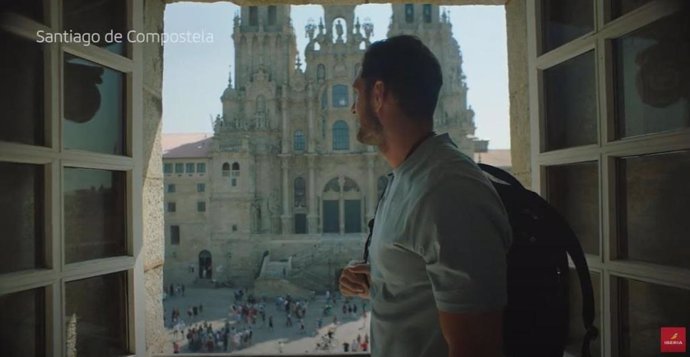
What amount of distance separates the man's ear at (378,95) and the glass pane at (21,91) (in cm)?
109

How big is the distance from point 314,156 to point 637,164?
2906 centimetres

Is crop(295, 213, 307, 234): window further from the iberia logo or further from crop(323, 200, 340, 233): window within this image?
the iberia logo

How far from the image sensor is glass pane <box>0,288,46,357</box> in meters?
1.50

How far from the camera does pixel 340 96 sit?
1218 inches

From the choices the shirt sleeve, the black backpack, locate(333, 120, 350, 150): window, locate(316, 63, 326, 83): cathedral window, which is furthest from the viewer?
locate(316, 63, 326, 83): cathedral window

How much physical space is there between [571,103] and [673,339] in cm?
95

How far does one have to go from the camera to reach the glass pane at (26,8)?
4.83 feet

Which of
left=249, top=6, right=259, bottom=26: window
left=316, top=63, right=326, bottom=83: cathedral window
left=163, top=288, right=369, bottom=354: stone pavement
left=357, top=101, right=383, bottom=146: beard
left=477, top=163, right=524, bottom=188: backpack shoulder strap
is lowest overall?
left=163, top=288, right=369, bottom=354: stone pavement

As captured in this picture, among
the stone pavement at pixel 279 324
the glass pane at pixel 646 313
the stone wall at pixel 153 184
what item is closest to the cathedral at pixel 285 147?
the stone pavement at pixel 279 324

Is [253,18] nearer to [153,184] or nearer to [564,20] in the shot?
[153,184]

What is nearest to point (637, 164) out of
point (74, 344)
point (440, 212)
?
point (440, 212)

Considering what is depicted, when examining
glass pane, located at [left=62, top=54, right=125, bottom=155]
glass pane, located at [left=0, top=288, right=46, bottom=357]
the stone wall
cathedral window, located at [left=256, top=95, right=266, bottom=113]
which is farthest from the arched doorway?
glass pane, located at [left=0, top=288, right=46, bottom=357]

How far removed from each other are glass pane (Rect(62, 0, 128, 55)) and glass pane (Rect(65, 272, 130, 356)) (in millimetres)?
924

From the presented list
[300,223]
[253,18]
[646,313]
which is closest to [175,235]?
[300,223]
